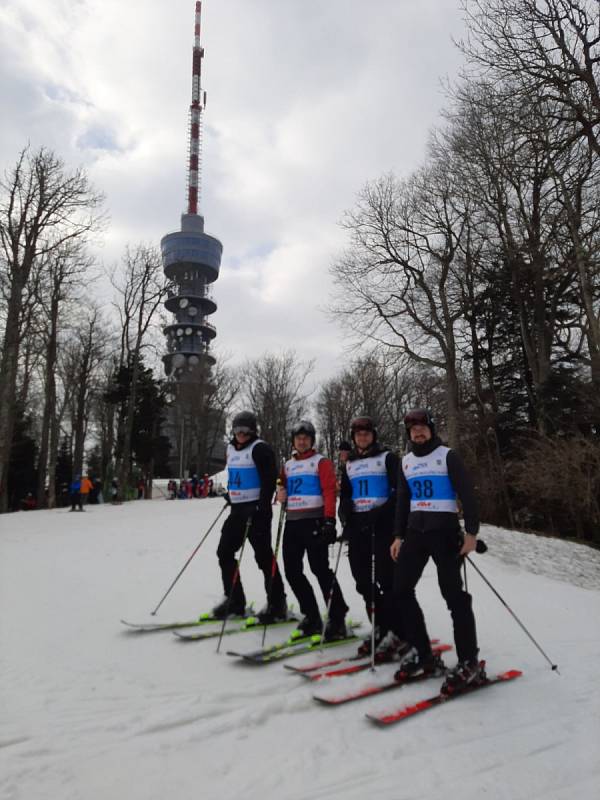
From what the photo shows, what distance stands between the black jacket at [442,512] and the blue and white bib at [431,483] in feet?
0.11

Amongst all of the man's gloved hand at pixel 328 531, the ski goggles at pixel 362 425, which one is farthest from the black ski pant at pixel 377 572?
the ski goggles at pixel 362 425

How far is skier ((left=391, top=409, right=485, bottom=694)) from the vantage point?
12.9ft

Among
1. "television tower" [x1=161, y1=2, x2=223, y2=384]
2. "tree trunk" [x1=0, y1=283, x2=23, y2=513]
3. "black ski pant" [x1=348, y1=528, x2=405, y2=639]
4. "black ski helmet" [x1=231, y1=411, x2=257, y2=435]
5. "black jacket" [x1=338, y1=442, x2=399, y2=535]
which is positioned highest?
"television tower" [x1=161, y1=2, x2=223, y2=384]

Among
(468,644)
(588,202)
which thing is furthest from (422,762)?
(588,202)

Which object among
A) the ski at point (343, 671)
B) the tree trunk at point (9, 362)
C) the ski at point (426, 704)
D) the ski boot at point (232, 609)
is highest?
the tree trunk at point (9, 362)

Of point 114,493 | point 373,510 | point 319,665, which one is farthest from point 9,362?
point 319,665

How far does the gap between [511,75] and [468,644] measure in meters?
10.2

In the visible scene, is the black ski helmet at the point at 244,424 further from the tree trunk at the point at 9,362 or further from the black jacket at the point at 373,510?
the tree trunk at the point at 9,362

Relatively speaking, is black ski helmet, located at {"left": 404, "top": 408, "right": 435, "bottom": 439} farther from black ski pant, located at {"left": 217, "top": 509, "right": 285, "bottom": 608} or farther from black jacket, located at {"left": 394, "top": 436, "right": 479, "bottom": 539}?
black ski pant, located at {"left": 217, "top": 509, "right": 285, "bottom": 608}

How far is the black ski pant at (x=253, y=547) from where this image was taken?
17.8 ft

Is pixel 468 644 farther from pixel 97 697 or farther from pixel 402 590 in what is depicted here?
pixel 97 697

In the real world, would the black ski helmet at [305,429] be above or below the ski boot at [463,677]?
above

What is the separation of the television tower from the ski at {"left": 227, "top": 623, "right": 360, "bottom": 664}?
73.7 m

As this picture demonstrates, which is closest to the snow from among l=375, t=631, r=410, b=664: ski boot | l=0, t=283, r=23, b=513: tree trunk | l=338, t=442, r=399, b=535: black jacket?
l=375, t=631, r=410, b=664: ski boot
